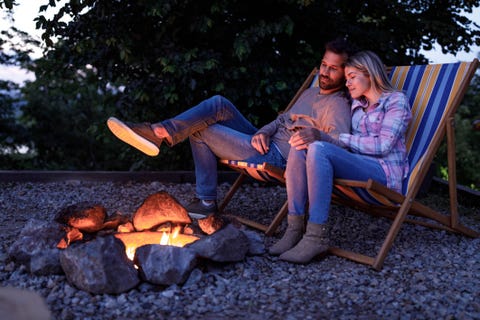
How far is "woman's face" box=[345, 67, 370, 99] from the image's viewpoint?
3.24 metres

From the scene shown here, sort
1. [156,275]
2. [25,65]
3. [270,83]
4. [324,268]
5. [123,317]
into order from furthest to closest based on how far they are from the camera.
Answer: [25,65] < [270,83] < [324,268] < [156,275] < [123,317]

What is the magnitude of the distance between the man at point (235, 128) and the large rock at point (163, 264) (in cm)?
82

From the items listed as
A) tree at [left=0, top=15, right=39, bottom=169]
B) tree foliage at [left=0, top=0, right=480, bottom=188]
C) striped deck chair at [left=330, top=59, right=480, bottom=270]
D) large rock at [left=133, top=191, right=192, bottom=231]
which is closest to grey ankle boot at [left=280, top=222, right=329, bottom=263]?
striped deck chair at [left=330, top=59, right=480, bottom=270]

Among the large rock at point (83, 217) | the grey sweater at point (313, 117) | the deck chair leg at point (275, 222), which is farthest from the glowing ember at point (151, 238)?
the grey sweater at point (313, 117)

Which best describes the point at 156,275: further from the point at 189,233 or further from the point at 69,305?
the point at 189,233

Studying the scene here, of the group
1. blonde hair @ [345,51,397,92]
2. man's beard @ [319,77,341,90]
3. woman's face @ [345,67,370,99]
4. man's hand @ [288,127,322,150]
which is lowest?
man's hand @ [288,127,322,150]

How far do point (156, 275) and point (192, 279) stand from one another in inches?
7.4

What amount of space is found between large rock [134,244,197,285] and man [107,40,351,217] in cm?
82

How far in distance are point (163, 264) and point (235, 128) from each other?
4.91 feet

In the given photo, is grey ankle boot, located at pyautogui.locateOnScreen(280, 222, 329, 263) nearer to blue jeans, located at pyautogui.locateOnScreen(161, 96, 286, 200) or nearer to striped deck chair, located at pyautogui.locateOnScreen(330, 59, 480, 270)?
striped deck chair, located at pyautogui.locateOnScreen(330, 59, 480, 270)

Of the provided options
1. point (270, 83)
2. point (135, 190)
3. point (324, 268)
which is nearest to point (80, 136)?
point (135, 190)

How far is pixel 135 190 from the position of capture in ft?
16.7

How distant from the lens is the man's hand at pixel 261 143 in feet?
11.6

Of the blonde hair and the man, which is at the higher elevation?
the blonde hair
